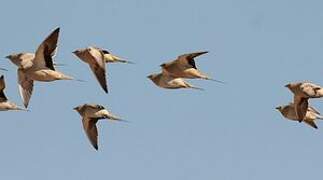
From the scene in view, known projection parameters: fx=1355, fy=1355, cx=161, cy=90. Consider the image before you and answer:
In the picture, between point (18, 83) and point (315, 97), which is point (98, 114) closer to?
point (18, 83)

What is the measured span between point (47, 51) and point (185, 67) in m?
3.34

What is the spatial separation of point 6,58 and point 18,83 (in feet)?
2.59

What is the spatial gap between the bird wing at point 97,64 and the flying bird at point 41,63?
663mm

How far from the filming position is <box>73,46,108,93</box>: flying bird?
3070cm

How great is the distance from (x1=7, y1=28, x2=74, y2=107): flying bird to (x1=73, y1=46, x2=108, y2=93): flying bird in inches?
24.7

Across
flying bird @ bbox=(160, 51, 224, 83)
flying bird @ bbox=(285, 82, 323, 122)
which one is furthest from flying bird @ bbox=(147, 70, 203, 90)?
flying bird @ bbox=(285, 82, 323, 122)

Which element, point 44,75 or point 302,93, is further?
point 302,93

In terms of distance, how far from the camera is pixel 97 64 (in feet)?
102

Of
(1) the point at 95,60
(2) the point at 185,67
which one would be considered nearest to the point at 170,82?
(2) the point at 185,67

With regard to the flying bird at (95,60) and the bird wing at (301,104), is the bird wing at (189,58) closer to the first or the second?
the flying bird at (95,60)

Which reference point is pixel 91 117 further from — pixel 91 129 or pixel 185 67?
pixel 185 67

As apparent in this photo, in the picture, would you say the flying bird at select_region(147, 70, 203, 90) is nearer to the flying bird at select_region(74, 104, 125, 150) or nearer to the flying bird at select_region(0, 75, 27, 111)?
the flying bird at select_region(74, 104, 125, 150)

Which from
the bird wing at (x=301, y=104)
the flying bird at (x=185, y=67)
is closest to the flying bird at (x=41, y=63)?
the flying bird at (x=185, y=67)

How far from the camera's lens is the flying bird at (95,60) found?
1209 inches
